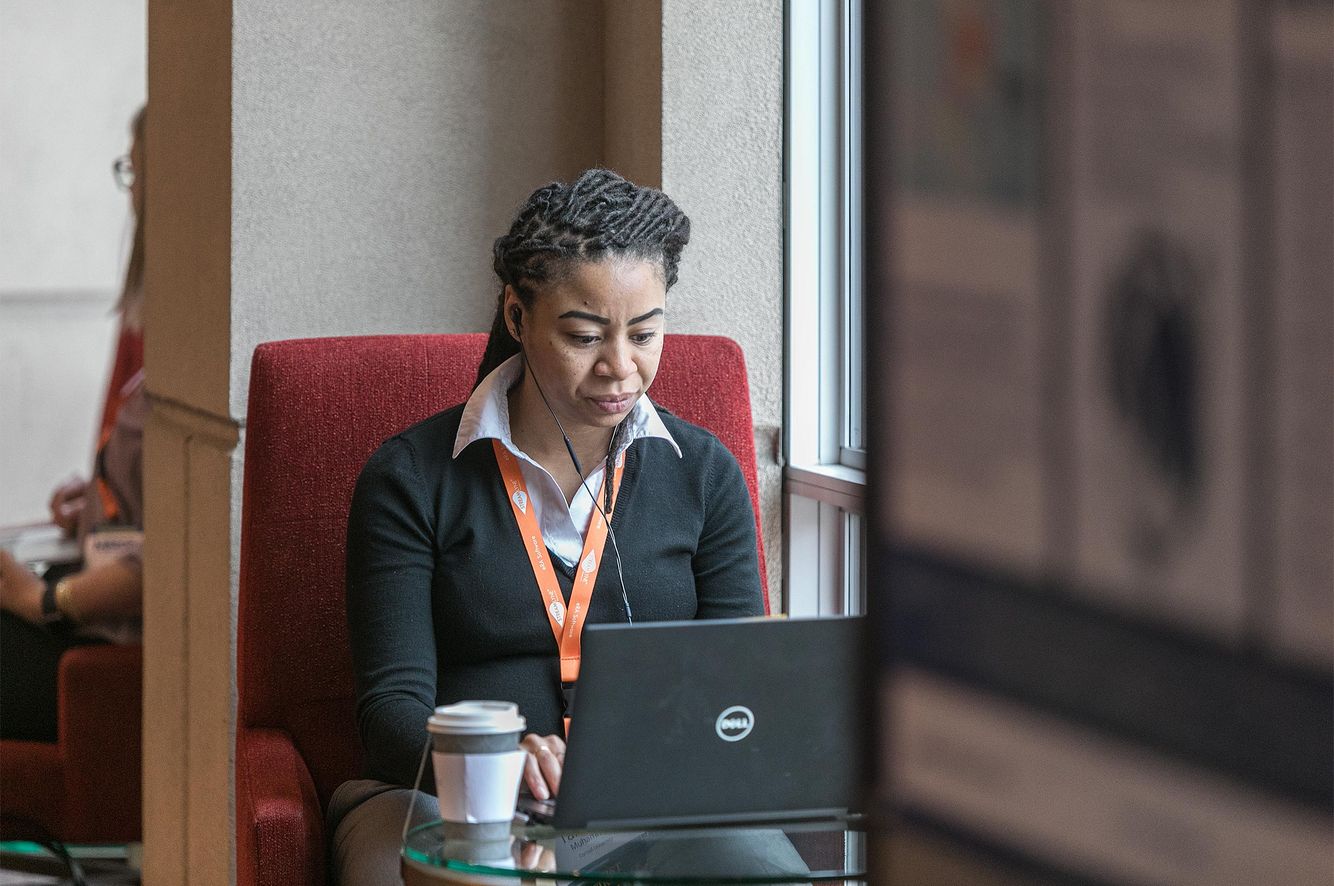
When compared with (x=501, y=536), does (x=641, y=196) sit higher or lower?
higher

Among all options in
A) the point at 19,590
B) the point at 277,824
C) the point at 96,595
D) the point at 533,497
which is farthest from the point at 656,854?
the point at 19,590

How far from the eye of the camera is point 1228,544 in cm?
18

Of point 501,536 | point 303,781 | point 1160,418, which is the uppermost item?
point 1160,418

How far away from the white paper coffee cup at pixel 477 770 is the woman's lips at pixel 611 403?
596 millimetres

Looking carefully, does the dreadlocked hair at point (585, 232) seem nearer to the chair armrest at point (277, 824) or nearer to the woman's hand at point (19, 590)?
the chair armrest at point (277, 824)

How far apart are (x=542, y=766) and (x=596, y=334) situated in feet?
1.91

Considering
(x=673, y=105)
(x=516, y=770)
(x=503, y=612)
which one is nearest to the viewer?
Answer: (x=516, y=770)

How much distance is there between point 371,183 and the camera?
103 inches

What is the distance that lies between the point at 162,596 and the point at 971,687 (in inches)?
113

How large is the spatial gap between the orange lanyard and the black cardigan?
11 mm

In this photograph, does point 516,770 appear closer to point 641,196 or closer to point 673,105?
point 641,196

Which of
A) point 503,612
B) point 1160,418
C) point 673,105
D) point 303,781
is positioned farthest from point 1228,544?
point 673,105

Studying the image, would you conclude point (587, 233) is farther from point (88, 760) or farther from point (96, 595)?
point (88, 760)

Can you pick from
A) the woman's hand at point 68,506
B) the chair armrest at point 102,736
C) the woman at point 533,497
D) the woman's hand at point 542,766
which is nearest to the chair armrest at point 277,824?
the woman at point 533,497
